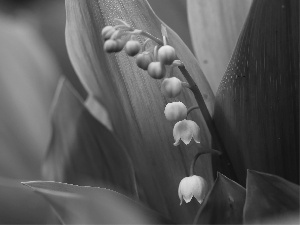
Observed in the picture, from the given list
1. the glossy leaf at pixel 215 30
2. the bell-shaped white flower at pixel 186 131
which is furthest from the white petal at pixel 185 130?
the glossy leaf at pixel 215 30

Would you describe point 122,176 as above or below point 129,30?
below

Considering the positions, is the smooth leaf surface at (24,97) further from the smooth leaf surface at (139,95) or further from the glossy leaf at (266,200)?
the glossy leaf at (266,200)

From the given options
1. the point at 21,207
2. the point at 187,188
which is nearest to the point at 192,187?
the point at 187,188

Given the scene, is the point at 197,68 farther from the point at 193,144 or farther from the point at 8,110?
the point at 8,110

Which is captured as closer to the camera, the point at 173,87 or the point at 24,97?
the point at 173,87

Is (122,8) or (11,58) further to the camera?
(11,58)

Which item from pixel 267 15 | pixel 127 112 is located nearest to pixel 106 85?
pixel 127 112

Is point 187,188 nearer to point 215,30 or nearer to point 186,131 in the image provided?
point 186,131
